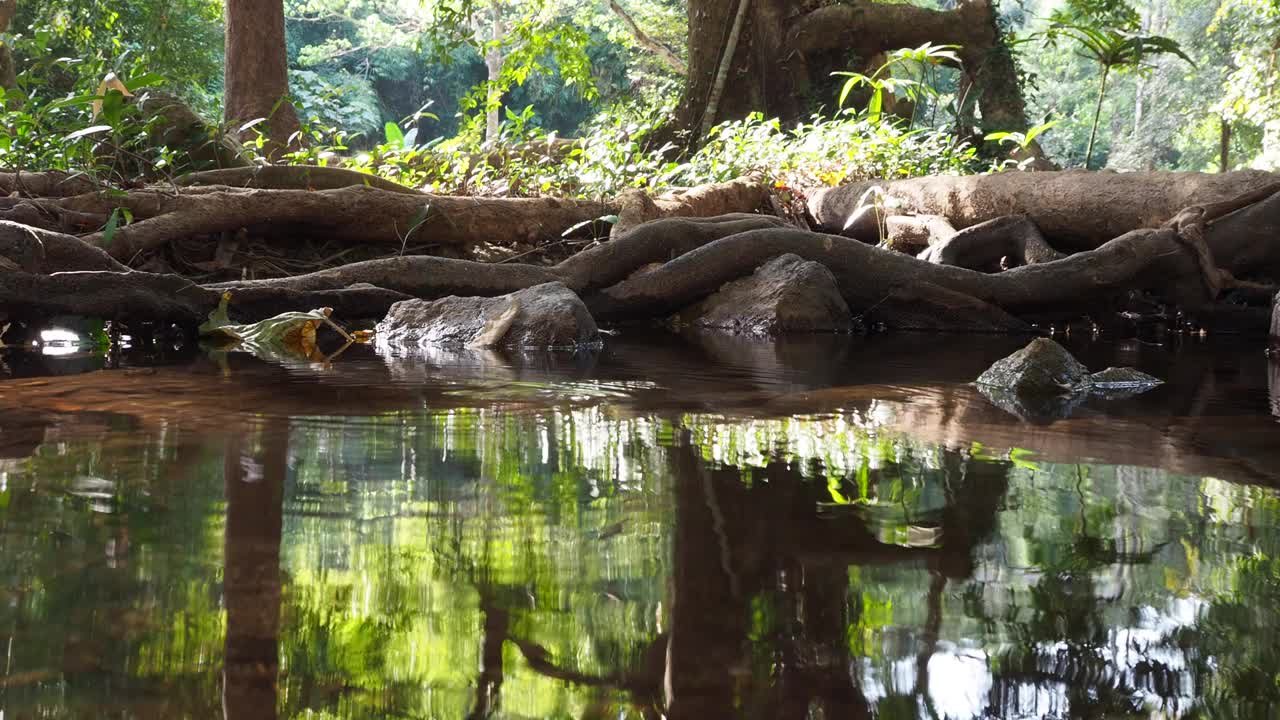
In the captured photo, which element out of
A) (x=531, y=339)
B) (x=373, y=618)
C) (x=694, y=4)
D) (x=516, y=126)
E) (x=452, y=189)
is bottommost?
(x=373, y=618)

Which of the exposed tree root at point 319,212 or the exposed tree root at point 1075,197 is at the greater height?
the exposed tree root at point 1075,197

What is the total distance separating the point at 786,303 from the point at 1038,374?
3.12 m

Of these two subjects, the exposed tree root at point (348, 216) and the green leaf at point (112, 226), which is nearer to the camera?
the green leaf at point (112, 226)

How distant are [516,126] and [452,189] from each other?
96 cm

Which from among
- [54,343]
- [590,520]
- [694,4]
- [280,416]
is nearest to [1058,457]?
[590,520]

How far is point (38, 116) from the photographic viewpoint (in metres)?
7.11

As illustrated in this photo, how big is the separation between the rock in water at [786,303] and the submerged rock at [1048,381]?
2801mm

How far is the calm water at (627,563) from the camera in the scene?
105 cm

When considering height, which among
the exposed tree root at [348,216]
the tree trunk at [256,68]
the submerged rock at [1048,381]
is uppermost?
the tree trunk at [256,68]

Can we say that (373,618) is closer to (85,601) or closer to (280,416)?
(85,601)

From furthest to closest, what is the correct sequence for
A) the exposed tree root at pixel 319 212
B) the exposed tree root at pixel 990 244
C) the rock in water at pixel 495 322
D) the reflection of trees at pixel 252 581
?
the exposed tree root at pixel 990 244 < the exposed tree root at pixel 319 212 < the rock in water at pixel 495 322 < the reflection of trees at pixel 252 581

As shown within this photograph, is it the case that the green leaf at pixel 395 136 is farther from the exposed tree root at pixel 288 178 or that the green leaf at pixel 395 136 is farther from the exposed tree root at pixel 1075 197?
the exposed tree root at pixel 1075 197

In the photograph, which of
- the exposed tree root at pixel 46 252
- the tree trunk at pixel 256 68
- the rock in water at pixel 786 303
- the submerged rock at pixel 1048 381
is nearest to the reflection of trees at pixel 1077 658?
the submerged rock at pixel 1048 381

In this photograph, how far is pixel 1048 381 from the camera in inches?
152
